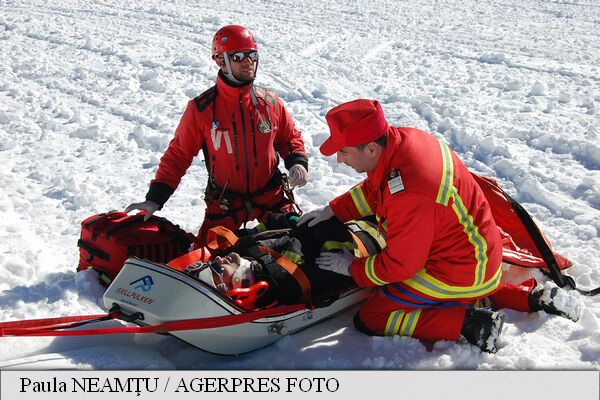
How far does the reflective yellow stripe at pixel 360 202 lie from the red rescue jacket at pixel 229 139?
868 mm

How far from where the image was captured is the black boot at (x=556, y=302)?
3748mm

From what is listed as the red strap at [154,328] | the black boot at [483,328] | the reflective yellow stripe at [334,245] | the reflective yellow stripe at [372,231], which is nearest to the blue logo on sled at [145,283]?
the red strap at [154,328]

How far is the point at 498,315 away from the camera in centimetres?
346

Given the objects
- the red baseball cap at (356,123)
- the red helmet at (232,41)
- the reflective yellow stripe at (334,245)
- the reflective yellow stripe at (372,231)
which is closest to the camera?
the red baseball cap at (356,123)

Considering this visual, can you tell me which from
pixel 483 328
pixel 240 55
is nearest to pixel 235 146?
pixel 240 55

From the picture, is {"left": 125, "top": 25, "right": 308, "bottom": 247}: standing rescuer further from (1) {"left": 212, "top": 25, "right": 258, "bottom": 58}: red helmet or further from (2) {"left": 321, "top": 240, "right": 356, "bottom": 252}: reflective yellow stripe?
(2) {"left": 321, "top": 240, "right": 356, "bottom": 252}: reflective yellow stripe

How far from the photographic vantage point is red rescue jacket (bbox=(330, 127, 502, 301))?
10.5ft

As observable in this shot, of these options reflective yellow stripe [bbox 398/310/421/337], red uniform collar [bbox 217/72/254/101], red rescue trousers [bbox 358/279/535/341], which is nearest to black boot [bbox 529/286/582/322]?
red rescue trousers [bbox 358/279/535/341]

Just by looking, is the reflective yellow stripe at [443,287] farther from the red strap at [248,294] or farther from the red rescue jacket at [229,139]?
the red rescue jacket at [229,139]

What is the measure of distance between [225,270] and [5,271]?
1708 millimetres

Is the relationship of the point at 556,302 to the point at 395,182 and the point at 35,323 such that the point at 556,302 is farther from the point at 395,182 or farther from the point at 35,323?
the point at 35,323

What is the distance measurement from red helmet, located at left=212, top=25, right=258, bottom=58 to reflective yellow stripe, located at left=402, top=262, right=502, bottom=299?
2058 mm

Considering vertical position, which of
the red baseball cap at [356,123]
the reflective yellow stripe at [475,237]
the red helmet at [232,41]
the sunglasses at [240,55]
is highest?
the red helmet at [232,41]

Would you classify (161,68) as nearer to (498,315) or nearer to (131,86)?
(131,86)
